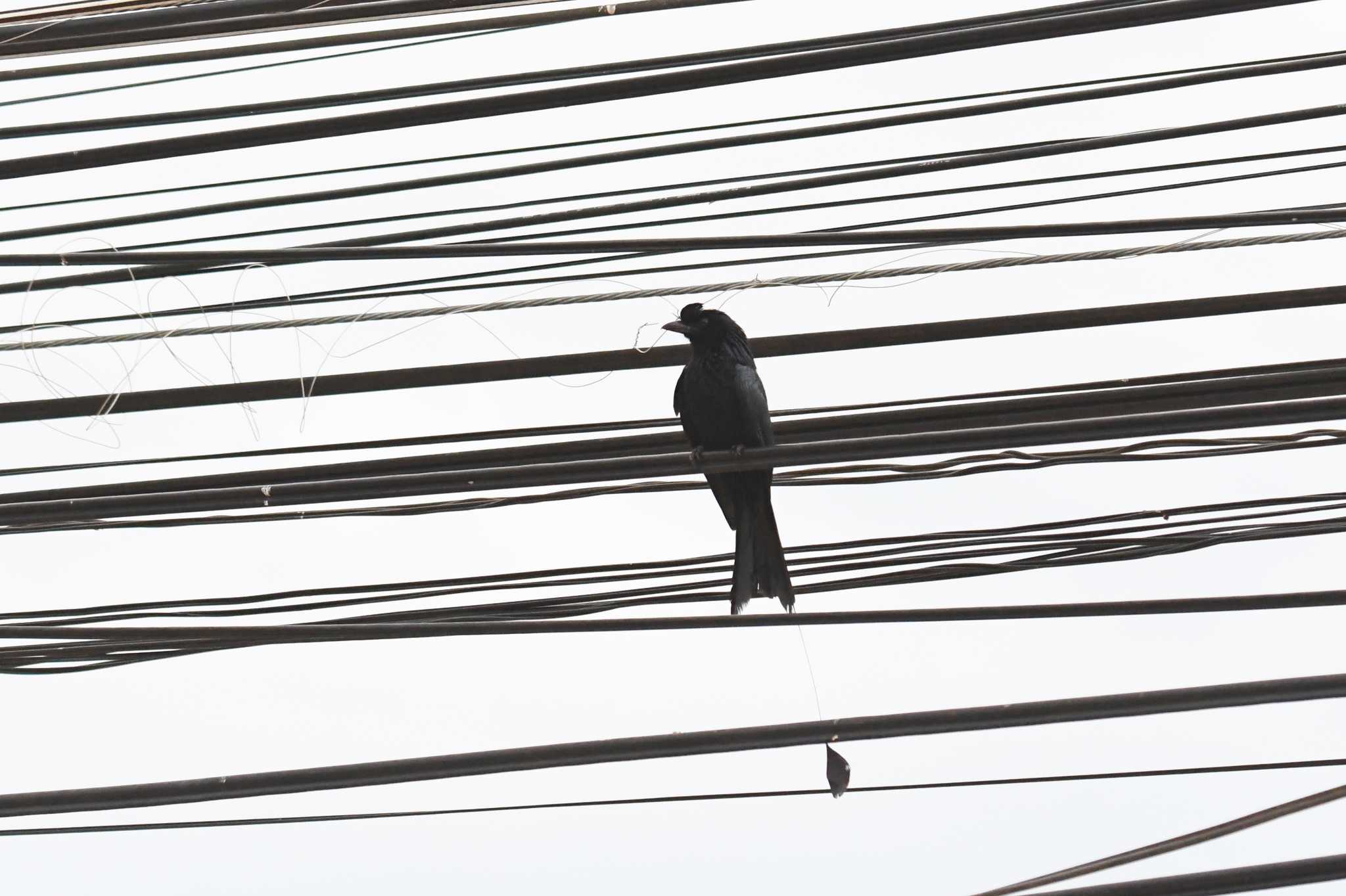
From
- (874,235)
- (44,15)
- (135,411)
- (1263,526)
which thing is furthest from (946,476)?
(44,15)

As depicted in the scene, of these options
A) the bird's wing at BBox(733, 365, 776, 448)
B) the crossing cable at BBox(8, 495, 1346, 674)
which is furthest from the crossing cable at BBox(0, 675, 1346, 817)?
the bird's wing at BBox(733, 365, 776, 448)

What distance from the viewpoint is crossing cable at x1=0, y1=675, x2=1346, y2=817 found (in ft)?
7.66

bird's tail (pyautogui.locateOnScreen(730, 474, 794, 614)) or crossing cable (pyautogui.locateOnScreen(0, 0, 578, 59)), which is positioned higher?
crossing cable (pyautogui.locateOnScreen(0, 0, 578, 59))

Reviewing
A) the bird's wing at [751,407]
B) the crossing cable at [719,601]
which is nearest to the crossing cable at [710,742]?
the crossing cable at [719,601]

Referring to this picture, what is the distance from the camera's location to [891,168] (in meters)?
3.65

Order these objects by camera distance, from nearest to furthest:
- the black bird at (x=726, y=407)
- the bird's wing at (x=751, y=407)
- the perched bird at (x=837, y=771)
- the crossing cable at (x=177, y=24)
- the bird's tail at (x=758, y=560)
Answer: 1. the perched bird at (x=837, y=771)
2. the crossing cable at (x=177, y=24)
3. the bird's tail at (x=758, y=560)
4. the black bird at (x=726, y=407)
5. the bird's wing at (x=751, y=407)

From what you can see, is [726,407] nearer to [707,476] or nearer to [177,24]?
[707,476]

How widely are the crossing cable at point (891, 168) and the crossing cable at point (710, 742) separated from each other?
1475mm

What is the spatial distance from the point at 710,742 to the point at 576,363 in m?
1.40

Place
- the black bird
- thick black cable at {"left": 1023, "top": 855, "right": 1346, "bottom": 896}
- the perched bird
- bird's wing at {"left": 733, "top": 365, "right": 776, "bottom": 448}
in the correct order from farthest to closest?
1. bird's wing at {"left": 733, "top": 365, "right": 776, "bottom": 448}
2. the black bird
3. the perched bird
4. thick black cable at {"left": 1023, "top": 855, "right": 1346, "bottom": 896}

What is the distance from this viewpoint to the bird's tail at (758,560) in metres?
3.86

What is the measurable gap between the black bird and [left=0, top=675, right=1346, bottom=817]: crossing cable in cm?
178

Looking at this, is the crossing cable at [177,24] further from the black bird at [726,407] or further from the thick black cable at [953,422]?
the black bird at [726,407]

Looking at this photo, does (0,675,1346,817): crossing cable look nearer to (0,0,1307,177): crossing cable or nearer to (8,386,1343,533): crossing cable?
(8,386,1343,533): crossing cable
